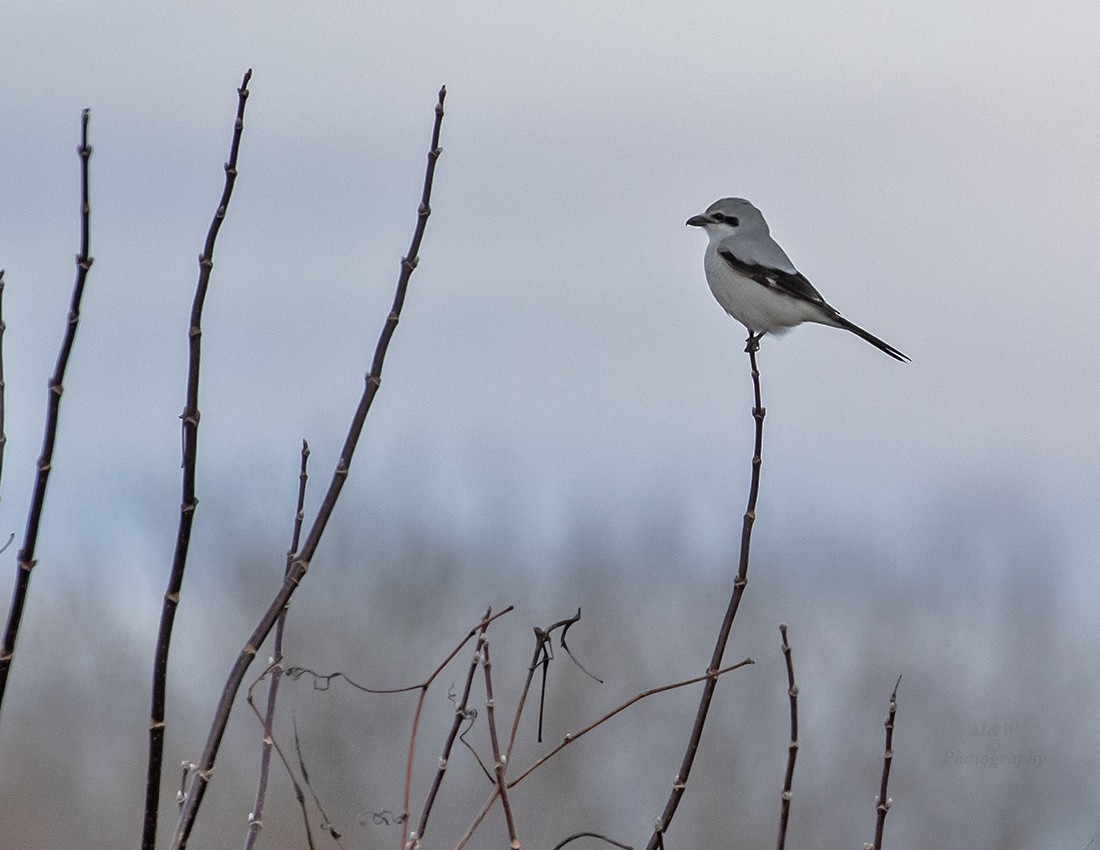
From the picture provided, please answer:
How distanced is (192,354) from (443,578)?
998 inches

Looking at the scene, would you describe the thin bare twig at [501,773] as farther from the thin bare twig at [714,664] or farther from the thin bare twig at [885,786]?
the thin bare twig at [885,786]

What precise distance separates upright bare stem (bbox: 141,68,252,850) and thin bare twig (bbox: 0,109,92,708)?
139mm

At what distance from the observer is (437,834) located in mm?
24375

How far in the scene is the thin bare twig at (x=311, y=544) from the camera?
173 centimetres

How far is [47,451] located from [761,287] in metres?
5.35

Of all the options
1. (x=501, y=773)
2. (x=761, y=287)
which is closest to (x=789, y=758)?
(x=501, y=773)

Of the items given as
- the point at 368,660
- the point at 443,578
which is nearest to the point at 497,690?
the point at 368,660

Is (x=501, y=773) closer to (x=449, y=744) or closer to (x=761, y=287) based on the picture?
(x=449, y=744)

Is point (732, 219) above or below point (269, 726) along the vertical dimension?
above

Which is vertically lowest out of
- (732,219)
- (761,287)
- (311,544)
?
(311,544)

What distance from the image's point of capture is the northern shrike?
22.2 ft

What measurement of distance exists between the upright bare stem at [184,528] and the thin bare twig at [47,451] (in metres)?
0.14

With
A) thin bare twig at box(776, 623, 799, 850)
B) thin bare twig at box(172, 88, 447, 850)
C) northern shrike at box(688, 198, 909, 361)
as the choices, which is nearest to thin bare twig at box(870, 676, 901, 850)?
thin bare twig at box(776, 623, 799, 850)

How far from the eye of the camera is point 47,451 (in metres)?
1.72
